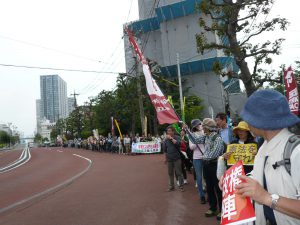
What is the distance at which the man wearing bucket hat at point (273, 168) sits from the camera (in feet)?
6.29

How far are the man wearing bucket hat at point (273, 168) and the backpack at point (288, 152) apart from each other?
0.04ft

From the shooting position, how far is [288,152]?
197 centimetres

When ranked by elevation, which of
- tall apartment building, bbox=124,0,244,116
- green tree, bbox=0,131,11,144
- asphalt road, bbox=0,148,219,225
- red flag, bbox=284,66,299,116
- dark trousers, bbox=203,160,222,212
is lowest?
asphalt road, bbox=0,148,219,225

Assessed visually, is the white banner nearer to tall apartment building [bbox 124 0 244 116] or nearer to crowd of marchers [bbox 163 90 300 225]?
tall apartment building [bbox 124 0 244 116]

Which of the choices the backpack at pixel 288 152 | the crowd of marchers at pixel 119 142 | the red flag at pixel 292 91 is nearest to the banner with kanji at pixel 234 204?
the backpack at pixel 288 152

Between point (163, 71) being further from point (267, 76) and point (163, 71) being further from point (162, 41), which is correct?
point (267, 76)

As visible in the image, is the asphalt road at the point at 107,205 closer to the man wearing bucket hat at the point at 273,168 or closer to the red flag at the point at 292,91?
the red flag at the point at 292,91

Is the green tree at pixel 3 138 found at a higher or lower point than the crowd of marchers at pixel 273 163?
higher

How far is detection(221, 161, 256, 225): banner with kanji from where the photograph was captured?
1982 mm

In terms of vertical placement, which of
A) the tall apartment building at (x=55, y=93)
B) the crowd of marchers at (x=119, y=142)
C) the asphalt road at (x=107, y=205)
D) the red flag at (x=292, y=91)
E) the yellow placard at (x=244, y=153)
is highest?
the tall apartment building at (x=55, y=93)

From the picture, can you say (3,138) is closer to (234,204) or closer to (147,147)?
(147,147)

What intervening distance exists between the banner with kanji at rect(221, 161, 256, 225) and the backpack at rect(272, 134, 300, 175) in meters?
0.24

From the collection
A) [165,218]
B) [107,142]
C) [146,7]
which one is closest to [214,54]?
[146,7]

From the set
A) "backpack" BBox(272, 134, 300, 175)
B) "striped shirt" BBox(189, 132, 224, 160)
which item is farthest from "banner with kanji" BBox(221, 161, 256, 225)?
"striped shirt" BBox(189, 132, 224, 160)
